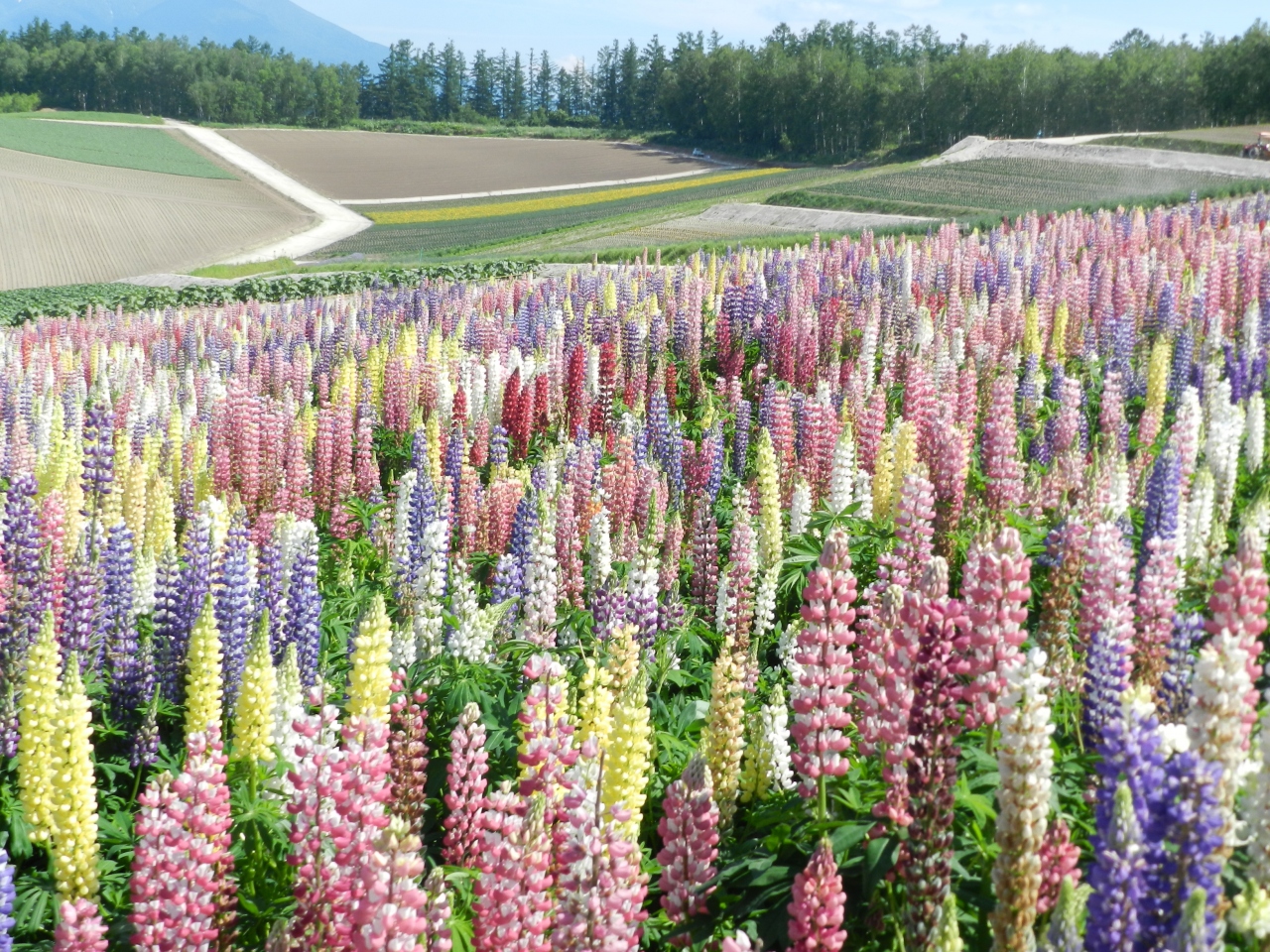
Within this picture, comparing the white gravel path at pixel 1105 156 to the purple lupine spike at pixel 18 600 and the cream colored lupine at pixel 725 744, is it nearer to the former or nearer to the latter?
the purple lupine spike at pixel 18 600

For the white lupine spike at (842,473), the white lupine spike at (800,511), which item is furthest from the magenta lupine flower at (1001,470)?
the white lupine spike at (800,511)

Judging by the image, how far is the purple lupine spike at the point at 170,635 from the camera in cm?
660

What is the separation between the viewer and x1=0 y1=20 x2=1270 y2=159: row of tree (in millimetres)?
88688

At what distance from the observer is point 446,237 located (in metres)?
62.5

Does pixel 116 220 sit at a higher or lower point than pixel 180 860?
higher

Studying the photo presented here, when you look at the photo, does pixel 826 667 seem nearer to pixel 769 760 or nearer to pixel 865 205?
pixel 769 760

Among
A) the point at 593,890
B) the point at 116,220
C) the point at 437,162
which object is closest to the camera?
the point at 593,890

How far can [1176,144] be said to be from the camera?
4869 centimetres

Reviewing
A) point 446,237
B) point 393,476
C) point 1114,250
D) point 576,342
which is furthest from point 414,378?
point 446,237

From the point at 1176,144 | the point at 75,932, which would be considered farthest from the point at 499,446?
the point at 1176,144

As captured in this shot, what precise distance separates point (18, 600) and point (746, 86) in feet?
400

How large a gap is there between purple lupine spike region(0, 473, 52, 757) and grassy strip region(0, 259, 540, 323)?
22547 millimetres

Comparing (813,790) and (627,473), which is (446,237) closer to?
(627,473)

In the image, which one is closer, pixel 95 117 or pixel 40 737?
pixel 40 737
